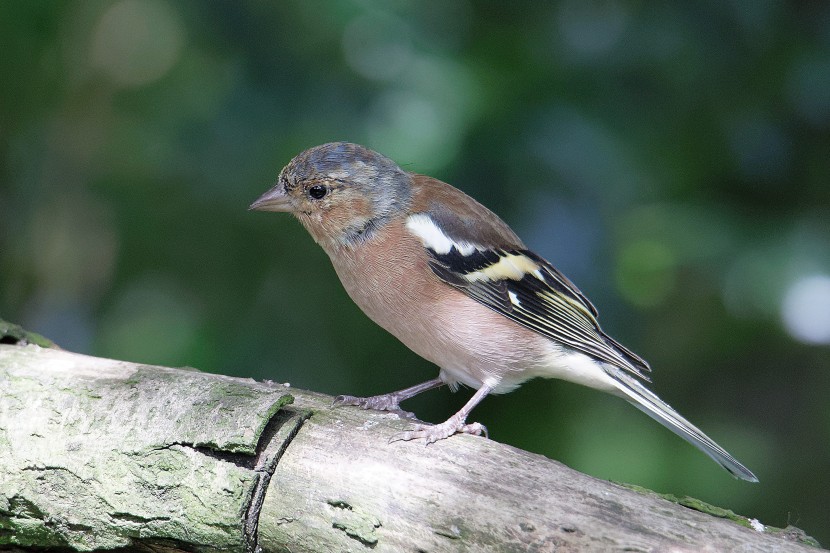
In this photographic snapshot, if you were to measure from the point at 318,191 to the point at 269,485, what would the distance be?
152 cm

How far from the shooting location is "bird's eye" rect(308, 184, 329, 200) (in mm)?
3533

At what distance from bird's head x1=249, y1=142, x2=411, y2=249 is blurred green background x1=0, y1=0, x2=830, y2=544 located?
9.6 inches

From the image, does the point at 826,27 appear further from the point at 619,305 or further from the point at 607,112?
the point at 619,305

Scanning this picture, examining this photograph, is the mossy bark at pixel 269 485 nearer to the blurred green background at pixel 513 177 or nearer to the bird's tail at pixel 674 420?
the bird's tail at pixel 674 420

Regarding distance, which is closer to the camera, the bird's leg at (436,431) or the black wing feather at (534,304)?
the bird's leg at (436,431)

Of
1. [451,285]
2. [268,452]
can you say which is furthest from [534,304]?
[268,452]

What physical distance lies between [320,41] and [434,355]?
5.39 feet

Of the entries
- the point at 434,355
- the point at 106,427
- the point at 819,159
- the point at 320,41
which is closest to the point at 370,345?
the point at 434,355

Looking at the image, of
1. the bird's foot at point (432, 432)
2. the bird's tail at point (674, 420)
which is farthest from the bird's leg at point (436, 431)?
the bird's tail at point (674, 420)

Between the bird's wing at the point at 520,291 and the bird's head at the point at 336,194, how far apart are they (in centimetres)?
20

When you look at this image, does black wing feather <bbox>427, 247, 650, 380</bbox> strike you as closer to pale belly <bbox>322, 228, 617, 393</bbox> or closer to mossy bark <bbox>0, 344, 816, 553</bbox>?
pale belly <bbox>322, 228, 617, 393</bbox>

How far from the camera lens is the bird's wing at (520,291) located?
3326 millimetres

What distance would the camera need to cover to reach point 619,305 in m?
3.84

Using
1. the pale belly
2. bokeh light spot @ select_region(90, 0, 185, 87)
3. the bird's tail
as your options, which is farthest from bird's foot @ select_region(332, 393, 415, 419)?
bokeh light spot @ select_region(90, 0, 185, 87)
